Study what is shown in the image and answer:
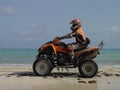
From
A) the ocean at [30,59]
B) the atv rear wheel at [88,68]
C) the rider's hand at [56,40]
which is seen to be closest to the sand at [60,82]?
the atv rear wheel at [88,68]

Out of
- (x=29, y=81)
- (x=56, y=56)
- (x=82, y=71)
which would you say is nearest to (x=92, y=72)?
(x=82, y=71)

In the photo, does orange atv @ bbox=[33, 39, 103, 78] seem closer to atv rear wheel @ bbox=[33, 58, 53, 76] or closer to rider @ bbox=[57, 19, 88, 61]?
atv rear wheel @ bbox=[33, 58, 53, 76]

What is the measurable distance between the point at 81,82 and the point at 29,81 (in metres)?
1.75

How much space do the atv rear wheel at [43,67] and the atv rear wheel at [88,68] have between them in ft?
3.72

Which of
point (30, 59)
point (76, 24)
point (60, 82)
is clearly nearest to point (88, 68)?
point (76, 24)

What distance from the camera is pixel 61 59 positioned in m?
16.7

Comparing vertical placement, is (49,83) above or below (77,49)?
below

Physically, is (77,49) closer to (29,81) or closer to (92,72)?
(92,72)

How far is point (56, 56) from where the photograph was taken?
1666 centimetres

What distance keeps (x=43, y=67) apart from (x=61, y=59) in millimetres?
749

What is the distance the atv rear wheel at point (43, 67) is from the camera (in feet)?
54.1

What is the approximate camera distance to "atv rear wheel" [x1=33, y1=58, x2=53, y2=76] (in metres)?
16.5

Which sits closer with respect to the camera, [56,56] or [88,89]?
[88,89]

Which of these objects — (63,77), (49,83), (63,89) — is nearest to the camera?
(63,89)
